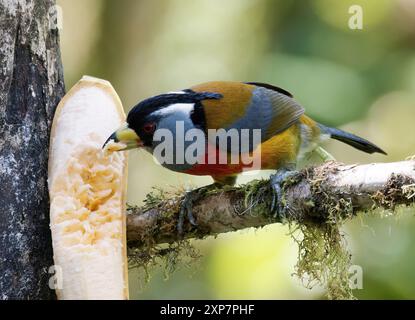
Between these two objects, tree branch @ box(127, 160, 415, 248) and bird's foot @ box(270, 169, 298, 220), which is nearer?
tree branch @ box(127, 160, 415, 248)

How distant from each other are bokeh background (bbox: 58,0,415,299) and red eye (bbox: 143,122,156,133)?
1.37 ft

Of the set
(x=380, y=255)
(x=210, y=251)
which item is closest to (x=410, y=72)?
(x=380, y=255)

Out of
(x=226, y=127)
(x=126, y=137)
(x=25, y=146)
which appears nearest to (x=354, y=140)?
(x=226, y=127)

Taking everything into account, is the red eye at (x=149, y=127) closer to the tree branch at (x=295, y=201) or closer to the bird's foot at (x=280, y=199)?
the tree branch at (x=295, y=201)

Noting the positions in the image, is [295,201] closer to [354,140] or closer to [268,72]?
[354,140]

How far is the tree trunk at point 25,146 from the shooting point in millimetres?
2613

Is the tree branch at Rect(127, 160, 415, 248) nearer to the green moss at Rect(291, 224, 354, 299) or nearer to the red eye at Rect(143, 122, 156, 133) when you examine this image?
the green moss at Rect(291, 224, 354, 299)

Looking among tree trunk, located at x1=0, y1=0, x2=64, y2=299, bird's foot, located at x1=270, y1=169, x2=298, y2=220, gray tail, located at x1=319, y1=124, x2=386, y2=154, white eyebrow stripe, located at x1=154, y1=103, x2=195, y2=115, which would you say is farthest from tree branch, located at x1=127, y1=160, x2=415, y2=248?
gray tail, located at x1=319, y1=124, x2=386, y2=154

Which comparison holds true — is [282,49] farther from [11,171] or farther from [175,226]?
[11,171]

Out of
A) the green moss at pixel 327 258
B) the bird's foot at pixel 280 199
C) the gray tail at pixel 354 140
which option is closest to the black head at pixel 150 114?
the bird's foot at pixel 280 199

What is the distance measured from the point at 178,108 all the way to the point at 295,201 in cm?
83

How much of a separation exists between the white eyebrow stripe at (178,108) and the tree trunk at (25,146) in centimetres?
57

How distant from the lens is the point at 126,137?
2.92m

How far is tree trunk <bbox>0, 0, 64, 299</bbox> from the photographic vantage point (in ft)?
8.57
